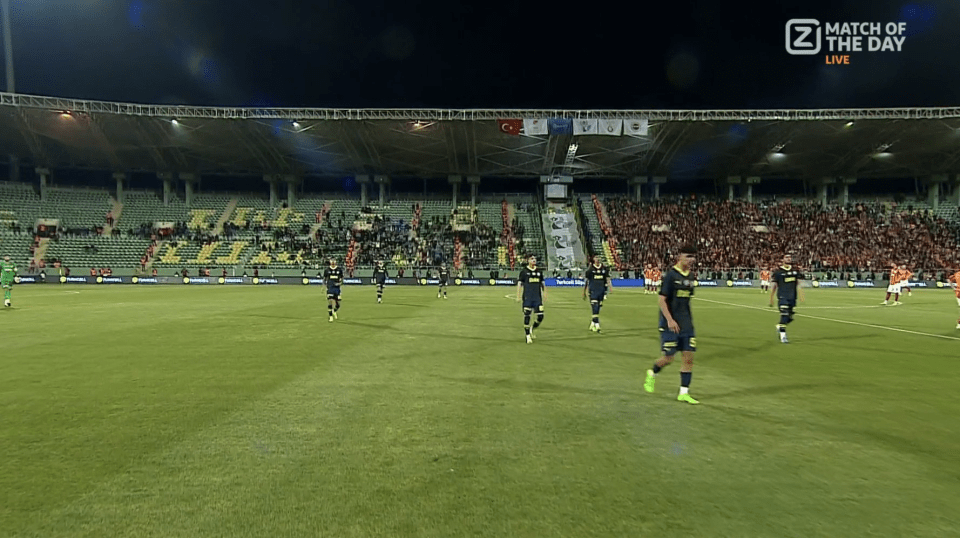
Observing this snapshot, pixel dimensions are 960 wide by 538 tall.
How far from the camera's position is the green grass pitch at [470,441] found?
3.99m

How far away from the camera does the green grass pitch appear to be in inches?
157

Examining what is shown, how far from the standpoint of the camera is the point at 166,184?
58.7 meters

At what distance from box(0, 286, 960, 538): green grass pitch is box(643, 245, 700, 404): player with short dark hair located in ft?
1.65

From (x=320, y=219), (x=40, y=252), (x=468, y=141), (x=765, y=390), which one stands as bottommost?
(x=765, y=390)

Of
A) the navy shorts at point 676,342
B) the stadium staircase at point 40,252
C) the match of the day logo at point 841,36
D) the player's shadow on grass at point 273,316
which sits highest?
the match of the day logo at point 841,36

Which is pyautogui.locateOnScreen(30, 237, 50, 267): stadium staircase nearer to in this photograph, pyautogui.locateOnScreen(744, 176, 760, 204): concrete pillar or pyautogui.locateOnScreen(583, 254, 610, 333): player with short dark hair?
pyautogui.locateOnScreen(583, 254, 610, 333): player with short dark hair

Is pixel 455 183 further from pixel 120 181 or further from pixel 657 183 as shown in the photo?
pixel 120 181

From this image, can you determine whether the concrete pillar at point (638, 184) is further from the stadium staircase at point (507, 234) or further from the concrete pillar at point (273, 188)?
the concrete pillar at point (273, 188)

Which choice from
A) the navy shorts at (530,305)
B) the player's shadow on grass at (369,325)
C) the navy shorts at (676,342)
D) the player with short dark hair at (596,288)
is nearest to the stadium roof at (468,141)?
the player with short dark hair at (596,288)

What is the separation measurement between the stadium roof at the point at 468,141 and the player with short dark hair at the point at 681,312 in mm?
41302

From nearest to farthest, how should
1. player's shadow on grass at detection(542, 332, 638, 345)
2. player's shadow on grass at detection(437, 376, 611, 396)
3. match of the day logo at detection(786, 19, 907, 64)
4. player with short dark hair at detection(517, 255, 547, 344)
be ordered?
player's shadow on grass at detection(437, 376, 611, 396)
player with short dark hair at detection(517, 255, 547, 344)
player's shadow on grass at detection(542, 332, 638, 345)
match of the day logo at detection(786, 19, 907, 64)

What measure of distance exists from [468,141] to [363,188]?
1641 cm

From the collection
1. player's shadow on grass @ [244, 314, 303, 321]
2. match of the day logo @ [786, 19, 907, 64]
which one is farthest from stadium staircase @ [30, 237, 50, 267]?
match of the day logo @ [786, 19, 907, 64]

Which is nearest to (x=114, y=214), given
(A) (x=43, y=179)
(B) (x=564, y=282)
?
(A) (x=43, y=179)
